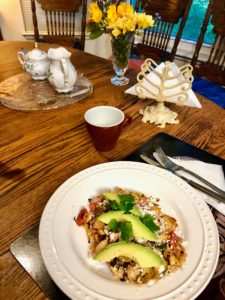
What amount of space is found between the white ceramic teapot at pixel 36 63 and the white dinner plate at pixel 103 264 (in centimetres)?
63

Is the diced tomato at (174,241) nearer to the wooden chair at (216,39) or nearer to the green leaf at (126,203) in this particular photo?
the green leaf at (126,203)

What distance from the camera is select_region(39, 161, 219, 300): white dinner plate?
1.26 ft

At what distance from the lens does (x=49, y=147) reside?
0.73 meters

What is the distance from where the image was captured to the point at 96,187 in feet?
1.88

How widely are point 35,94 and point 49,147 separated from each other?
1.11 ft

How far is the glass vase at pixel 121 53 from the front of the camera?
36.7 inches

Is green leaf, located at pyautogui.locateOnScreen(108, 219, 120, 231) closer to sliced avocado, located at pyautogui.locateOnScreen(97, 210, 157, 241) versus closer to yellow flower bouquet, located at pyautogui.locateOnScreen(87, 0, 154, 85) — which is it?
sliced avocado, located at pyautogui.locateOnScreen(97, 210, 157, 241)

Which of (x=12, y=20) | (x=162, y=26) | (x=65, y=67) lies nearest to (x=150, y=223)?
(x=65, y=67)

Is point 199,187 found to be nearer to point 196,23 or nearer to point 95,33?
point 95,33

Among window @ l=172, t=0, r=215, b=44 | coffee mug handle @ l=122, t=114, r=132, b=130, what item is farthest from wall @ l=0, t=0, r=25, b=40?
coffee mug handle @ l=122, t=114, r=132, b=130

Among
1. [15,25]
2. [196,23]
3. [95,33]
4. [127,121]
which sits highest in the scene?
[95,33]

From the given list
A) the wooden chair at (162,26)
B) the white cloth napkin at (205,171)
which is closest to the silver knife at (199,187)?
the white cloth napkin at (205,171)

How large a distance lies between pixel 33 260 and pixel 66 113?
542 millimetres

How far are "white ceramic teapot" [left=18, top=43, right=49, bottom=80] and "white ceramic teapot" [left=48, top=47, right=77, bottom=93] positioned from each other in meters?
0.11
